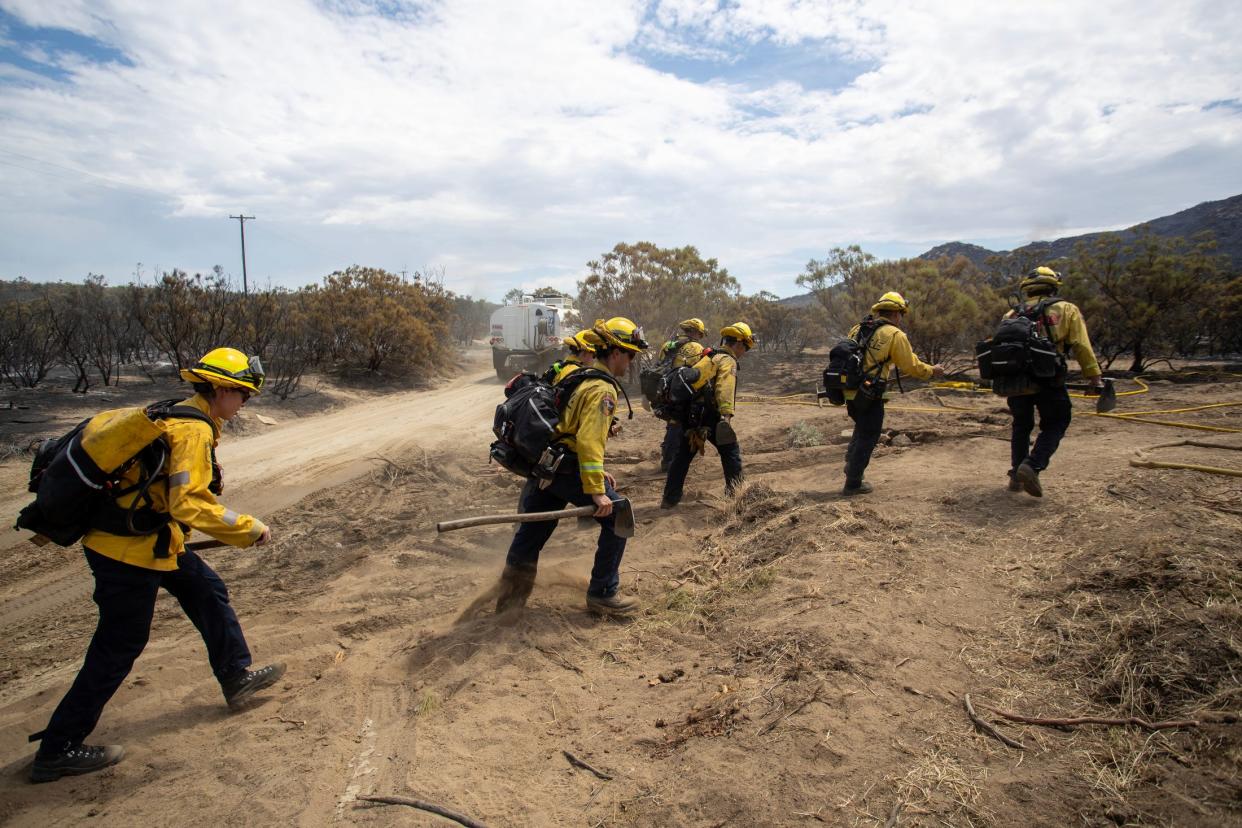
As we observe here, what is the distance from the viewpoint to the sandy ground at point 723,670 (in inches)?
98.5

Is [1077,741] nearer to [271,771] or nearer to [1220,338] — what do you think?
[271,771]

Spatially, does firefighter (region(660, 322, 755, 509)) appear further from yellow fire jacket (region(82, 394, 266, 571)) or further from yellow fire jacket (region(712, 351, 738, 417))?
yellow fire jacket (region(82, 394, 266, 571))

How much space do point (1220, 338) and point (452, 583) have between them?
21.8 metres

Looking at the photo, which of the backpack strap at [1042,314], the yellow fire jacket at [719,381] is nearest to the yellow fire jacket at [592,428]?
the yellow fire jacket at [719,381]

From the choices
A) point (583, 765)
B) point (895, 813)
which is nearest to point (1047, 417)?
point (895, 813)

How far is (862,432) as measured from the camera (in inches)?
242

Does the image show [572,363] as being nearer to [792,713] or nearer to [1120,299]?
[792,713]

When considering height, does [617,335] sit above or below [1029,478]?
above

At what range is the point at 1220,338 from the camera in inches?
695

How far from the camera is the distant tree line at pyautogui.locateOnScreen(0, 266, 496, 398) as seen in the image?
46.9ft

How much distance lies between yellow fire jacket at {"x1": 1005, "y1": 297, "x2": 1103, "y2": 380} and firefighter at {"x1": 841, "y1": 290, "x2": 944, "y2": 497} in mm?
825

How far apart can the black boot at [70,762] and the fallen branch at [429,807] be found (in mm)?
1362

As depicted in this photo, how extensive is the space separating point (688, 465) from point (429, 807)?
4.53m

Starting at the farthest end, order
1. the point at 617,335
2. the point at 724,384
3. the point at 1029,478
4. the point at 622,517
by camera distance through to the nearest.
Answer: the point at 724,384
the point at 1029,478
the point at 617,335
the point at 622,517
